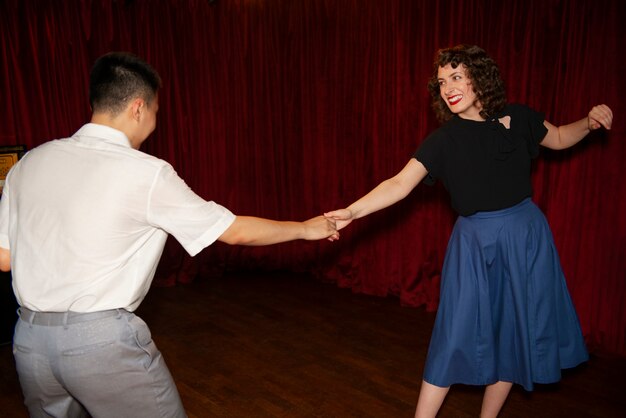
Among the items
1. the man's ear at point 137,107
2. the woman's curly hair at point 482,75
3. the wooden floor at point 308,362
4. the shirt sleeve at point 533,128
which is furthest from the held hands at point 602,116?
the man's ear at point 137,107

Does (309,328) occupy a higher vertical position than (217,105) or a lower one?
lower

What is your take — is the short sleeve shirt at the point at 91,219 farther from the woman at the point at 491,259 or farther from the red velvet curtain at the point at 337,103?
the red velvet curtain at the point at 337,103

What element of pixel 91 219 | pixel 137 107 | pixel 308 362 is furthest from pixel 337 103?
pixel 91 219

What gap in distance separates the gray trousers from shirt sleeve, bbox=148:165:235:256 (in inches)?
11.1

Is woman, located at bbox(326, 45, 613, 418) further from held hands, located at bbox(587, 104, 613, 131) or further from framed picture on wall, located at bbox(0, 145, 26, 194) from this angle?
framed picture on wall, located at bbox(0, 145, 26, 194)

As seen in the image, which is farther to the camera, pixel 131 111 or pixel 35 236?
pixel 131 111

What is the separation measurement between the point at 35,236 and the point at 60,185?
156 millimetres

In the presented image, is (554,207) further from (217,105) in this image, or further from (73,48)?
(73,48)

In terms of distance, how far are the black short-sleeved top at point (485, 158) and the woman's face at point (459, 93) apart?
0.05 m

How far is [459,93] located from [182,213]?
1311 millimetres

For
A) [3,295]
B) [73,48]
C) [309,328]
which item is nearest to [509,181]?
[309,328]

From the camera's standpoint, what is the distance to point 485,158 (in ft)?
7.37

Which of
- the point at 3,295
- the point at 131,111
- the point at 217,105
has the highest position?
the point at 131,111

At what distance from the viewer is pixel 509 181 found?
225cm
